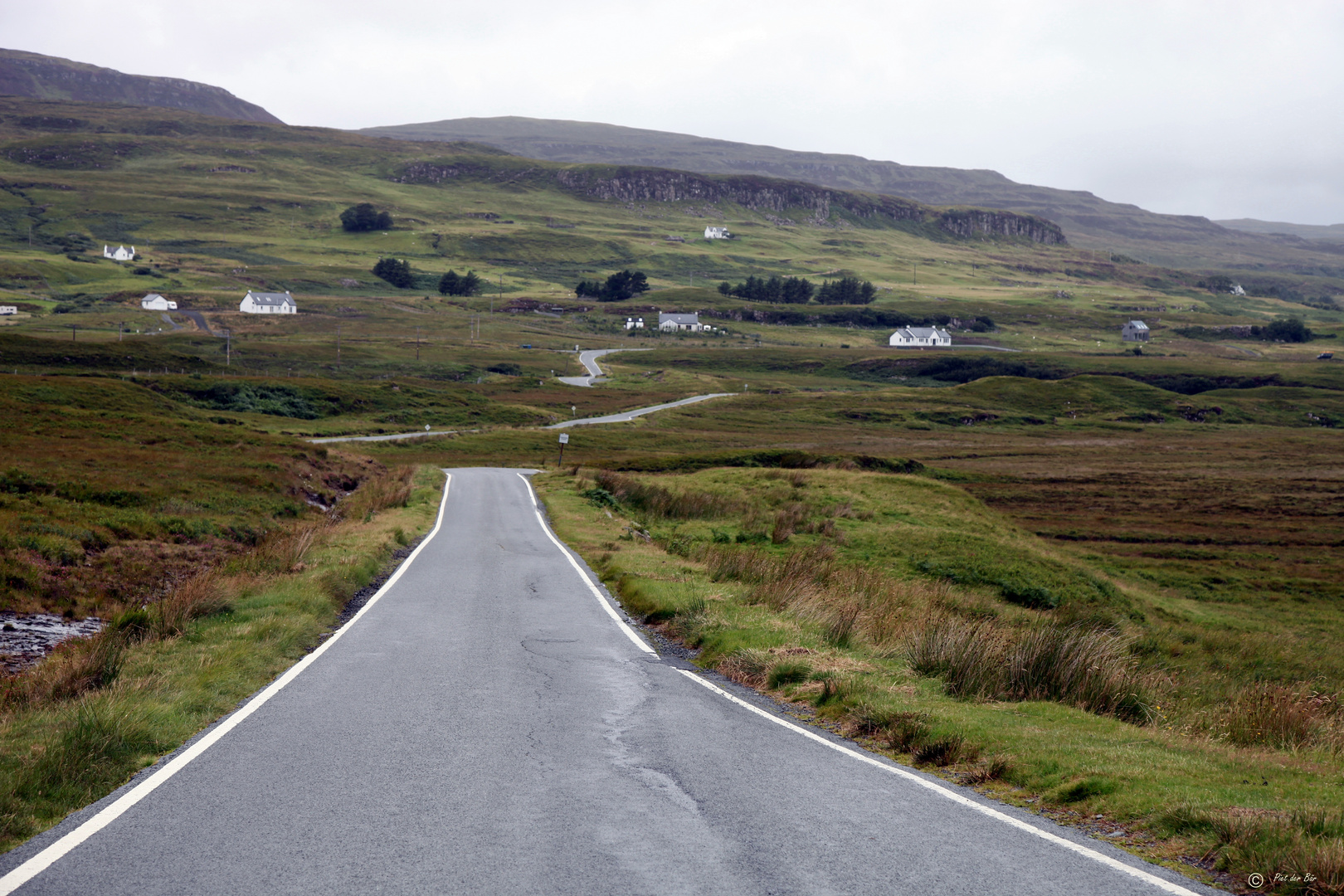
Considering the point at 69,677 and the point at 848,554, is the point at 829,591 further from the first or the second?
the point at 69,677

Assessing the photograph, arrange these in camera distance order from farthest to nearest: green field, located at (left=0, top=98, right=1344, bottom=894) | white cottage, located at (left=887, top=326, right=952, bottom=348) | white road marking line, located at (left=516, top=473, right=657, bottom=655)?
1. white cottage, located at (left=887, top=326, right=952, bottom=348)
2. white road marking line, located at (left=516, top=473, right=657, bottom=655)
3. green field, located at (left=0, top=98, right=1344, bottom=894)

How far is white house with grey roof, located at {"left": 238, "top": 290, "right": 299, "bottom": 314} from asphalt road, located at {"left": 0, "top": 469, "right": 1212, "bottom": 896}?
175 metres

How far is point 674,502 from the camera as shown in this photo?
131 ft

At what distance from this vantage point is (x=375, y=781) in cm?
755

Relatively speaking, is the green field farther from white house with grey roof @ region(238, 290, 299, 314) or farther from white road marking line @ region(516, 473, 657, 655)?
white house with grey roof @ region(238, 290, 299, 314)

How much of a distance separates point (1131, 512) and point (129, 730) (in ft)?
183

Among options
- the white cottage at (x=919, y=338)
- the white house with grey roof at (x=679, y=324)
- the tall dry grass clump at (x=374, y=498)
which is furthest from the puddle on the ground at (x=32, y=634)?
the white cottage at (x=919, y=338)

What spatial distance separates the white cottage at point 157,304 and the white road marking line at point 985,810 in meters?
179

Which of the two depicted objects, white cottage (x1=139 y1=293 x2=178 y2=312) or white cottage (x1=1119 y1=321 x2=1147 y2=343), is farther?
white cottage (x1=1119 y1=321 x2=1147 y2=343)

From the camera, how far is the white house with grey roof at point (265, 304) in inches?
6722

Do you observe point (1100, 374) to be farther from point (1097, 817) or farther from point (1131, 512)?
point (1097, 817)

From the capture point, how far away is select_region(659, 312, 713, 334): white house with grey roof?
194 meters

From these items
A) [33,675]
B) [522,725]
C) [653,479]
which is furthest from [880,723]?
[653,479]

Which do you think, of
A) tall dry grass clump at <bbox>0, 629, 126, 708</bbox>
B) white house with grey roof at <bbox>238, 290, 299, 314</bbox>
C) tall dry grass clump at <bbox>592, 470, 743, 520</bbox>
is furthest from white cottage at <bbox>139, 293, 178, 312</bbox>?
tall dry grass clump at <bbox>0, 629, 126, 708</bbox>
